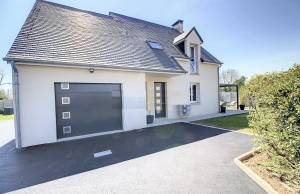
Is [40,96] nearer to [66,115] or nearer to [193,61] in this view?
[66,115]

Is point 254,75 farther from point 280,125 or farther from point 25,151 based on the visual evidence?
point 25,151

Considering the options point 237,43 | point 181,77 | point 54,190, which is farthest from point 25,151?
point 237,43

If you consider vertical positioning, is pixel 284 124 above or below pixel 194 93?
below

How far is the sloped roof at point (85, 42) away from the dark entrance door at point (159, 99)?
6.68ft


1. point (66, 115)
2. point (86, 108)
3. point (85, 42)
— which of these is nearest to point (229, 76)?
point (85, 42)

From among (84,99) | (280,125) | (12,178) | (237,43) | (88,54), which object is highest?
(237,43)

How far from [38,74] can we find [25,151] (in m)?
3.09

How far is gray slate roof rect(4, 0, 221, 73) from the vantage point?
5.86 metres

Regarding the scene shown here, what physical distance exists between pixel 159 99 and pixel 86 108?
555 centimetres

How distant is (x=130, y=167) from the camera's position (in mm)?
3564

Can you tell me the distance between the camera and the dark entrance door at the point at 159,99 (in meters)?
10.2

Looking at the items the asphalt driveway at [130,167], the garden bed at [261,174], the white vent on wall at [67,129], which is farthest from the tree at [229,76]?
the white vent on wall at [67,129]

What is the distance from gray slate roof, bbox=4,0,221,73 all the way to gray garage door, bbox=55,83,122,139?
1.24 metres

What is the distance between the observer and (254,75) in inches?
169
